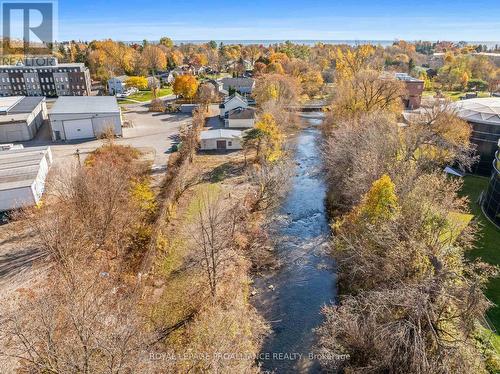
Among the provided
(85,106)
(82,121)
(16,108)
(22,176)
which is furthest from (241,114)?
(16,108)

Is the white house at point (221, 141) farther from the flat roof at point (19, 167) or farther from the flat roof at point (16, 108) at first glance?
the flat roof at point (16, 108)

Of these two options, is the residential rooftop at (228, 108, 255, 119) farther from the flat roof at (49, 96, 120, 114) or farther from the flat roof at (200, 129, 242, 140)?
the flat roof at (49, 96, 120, 114)

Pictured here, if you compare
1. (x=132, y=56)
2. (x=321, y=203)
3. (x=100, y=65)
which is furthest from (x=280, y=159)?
(x=132, y=56)

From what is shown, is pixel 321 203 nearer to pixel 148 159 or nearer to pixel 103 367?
pixel 148 159

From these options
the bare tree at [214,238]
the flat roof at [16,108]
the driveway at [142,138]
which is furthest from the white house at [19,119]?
the bare tree at [214,238]

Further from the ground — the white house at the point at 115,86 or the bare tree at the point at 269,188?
the white house at the point at 115,86

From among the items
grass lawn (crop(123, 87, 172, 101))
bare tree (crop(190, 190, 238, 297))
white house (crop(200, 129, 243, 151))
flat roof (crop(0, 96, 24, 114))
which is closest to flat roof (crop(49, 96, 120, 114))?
flat roof (crop(0, 96, 24, 114))
